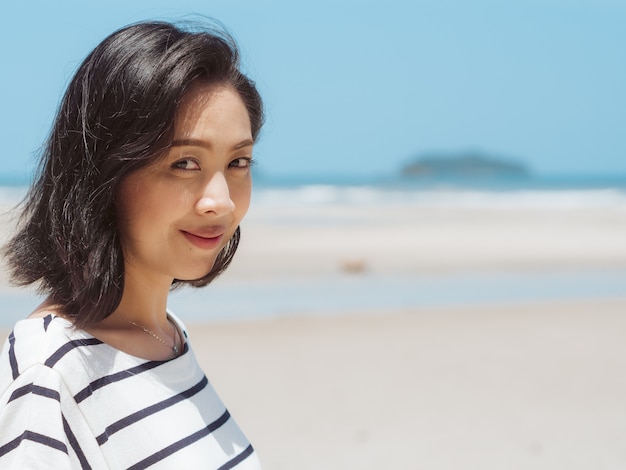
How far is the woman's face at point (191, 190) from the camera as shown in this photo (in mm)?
1340

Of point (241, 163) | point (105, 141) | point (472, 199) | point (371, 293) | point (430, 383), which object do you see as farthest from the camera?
point (472, 199)

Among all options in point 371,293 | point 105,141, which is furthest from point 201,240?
point 371,293

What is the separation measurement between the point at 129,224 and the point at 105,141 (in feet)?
0.49

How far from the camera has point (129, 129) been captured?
130 cm

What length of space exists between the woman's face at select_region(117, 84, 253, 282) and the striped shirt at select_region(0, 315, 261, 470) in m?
0.19

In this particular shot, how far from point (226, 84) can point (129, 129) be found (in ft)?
0.67

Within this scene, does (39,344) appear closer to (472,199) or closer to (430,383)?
(430,383)

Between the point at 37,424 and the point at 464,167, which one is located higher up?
the point at 37,424

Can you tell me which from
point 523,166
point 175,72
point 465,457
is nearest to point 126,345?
point 175,72

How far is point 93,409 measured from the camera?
4.04 ft

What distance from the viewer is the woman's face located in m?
1.34

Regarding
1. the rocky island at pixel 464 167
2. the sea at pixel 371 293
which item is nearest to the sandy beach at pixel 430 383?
the sea at pixel 371 293

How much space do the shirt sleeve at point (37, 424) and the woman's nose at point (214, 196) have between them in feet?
1.20

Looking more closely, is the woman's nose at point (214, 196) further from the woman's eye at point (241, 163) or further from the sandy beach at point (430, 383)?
the sandy beach at point (430, 383)
